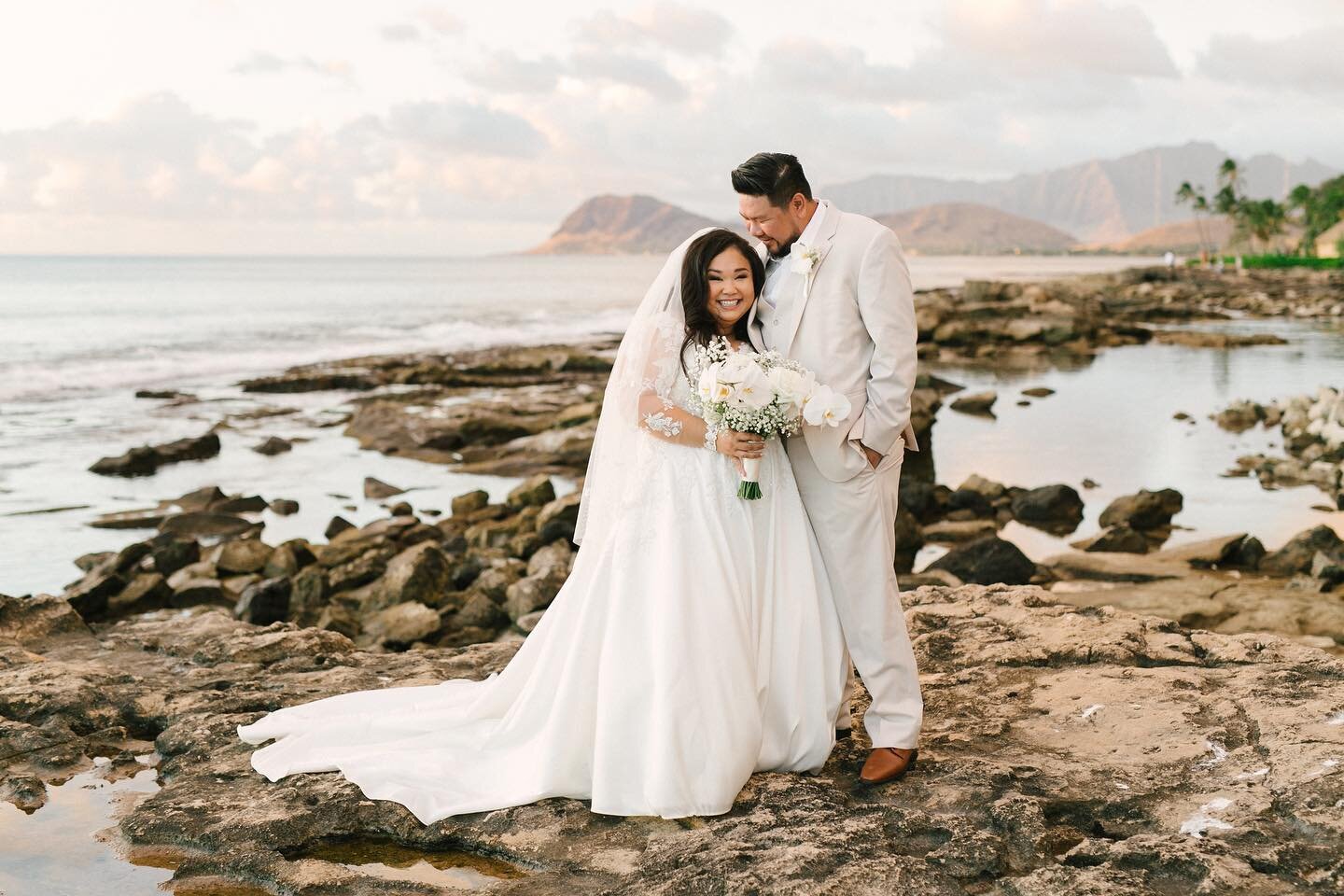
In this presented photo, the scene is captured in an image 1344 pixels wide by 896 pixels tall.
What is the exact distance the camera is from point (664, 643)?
14.2ft

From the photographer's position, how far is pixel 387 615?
8828mm

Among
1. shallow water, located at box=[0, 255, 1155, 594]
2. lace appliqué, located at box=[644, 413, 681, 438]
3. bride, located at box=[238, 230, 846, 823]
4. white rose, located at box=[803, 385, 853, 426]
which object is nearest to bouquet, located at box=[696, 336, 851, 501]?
white rose, located at box=[803, 385, 853, 426]

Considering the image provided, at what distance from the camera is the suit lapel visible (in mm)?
4617

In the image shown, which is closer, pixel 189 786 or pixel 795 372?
pixel 795 372

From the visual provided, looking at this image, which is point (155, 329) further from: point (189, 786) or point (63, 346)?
point (189, 786)

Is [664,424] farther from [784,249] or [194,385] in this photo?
[194,385]

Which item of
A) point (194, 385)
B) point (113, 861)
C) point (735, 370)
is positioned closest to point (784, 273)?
point (735, 370)

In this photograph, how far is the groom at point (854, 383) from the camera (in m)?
4.51

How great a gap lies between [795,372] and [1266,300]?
51.6 metres

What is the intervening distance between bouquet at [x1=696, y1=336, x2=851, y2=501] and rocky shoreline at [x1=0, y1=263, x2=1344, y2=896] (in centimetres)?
143

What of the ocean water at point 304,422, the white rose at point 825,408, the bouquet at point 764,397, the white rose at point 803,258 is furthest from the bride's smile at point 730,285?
the ocean water at point 304,422

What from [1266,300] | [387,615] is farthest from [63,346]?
[1266,300]

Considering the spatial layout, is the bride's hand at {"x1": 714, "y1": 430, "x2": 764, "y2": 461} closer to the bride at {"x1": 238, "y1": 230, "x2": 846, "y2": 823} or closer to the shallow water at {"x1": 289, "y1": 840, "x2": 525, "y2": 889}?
the bride at {"x1": 238, "y1": 230, "x2": 846, "y2": 823}

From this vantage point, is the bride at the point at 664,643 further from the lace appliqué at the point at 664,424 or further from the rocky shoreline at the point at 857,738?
the rocky shoreline at the point at 857,738
